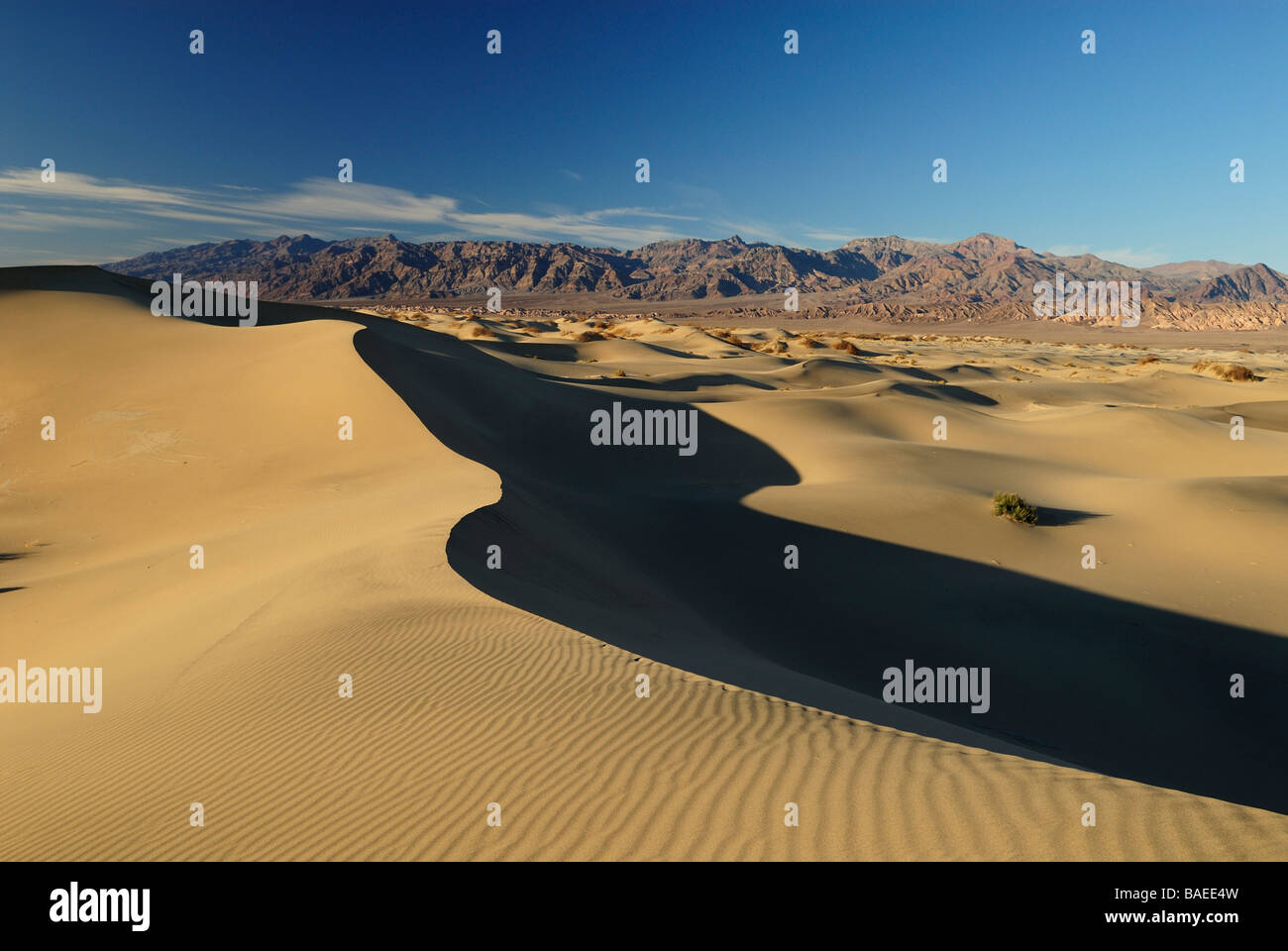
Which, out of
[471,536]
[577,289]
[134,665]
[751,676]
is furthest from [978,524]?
[577,289]

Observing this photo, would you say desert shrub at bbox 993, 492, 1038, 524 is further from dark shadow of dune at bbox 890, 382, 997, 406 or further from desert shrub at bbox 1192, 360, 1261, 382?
desert shrub at bbox 1192, 360, 1261, 382

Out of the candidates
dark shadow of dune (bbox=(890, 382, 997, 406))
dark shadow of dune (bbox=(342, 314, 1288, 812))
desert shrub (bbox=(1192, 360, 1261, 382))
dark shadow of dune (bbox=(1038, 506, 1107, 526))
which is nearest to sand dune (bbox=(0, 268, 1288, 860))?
dark shadow of dune (bbox=(342, 314, 1288, 812))

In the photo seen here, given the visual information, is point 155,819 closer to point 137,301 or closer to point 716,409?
point 716,409

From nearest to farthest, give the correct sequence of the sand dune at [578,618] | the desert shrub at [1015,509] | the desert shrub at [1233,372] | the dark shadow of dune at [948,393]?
the sand dune at [578,618] → the desert shrub at [1015,509] → the dark shadow of dune at [948,393] → the desert shrub at [1233,372]

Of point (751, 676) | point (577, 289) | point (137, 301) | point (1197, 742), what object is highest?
point (577, 289)

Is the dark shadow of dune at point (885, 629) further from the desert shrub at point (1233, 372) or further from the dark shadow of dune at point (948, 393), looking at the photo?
the desert shrub at point (1233, 372)

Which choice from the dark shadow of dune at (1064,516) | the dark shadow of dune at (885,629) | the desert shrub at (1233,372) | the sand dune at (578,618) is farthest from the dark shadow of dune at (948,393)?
the desert shrub at (1233,372)
